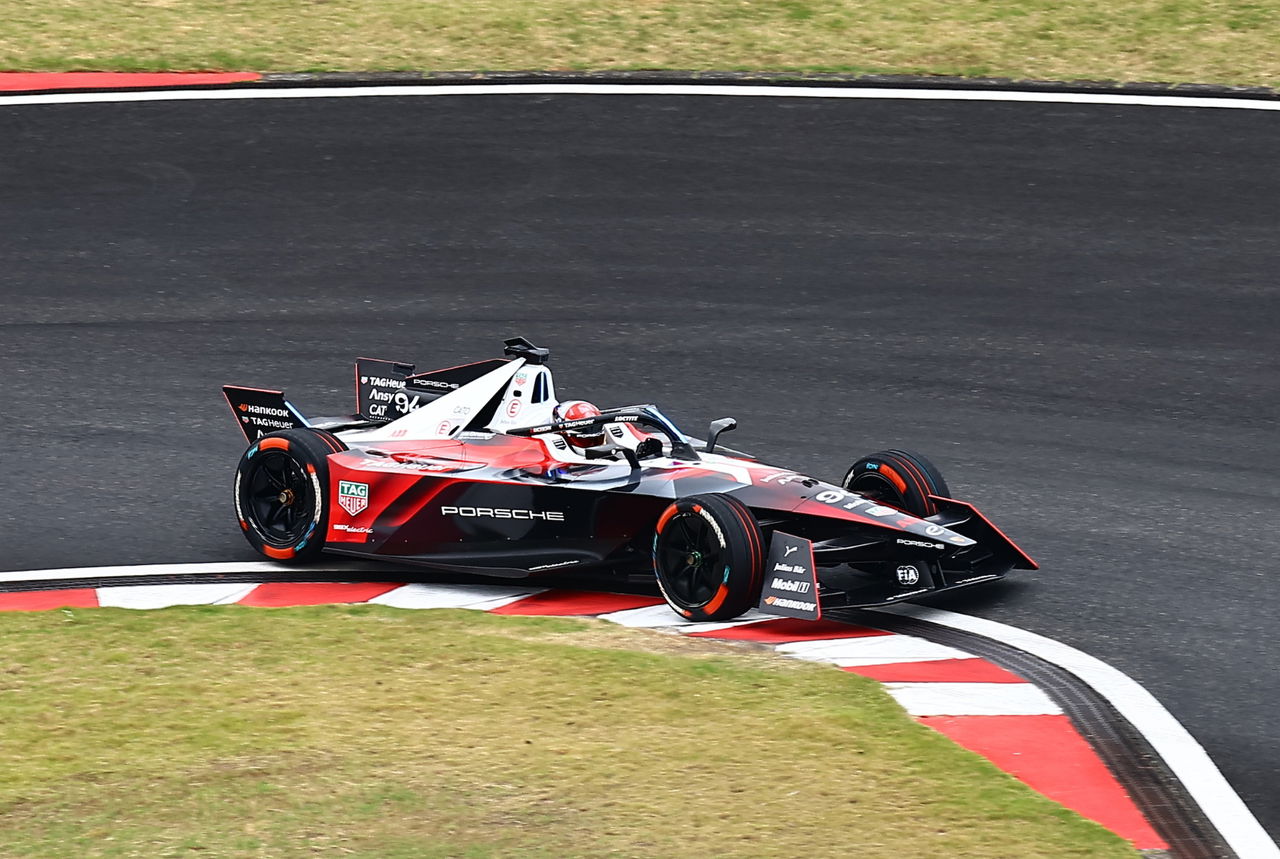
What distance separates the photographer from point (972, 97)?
18312mm

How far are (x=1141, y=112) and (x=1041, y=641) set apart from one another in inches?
399

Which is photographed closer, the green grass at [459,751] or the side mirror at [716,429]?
the green grass at [459,751]

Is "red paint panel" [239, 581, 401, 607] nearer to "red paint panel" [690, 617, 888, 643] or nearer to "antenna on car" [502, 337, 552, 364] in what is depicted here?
"antenna on car" [502, 337, 552, 364]

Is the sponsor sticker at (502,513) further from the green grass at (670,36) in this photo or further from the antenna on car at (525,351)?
the green grass at (670,36)

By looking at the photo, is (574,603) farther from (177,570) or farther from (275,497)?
(177,570)

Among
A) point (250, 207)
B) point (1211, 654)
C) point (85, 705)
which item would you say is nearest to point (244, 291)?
point (250, 207)

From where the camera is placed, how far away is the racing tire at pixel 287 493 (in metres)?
10.2

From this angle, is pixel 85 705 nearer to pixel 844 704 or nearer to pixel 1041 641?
pixel 844 704

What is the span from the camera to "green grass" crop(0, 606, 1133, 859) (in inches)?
245

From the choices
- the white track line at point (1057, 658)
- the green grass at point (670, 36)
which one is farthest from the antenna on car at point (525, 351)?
the green grass at point (670, 36)

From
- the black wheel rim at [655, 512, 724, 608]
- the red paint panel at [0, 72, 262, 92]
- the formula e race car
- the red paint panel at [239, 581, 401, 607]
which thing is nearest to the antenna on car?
the formula e race car

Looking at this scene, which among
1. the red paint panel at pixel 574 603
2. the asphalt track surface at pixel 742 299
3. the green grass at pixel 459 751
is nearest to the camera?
the green grass at pixel 459 751

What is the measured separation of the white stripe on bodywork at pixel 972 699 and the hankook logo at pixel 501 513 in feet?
7.60

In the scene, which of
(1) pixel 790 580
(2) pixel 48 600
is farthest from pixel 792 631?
(2) pixel 48 600
